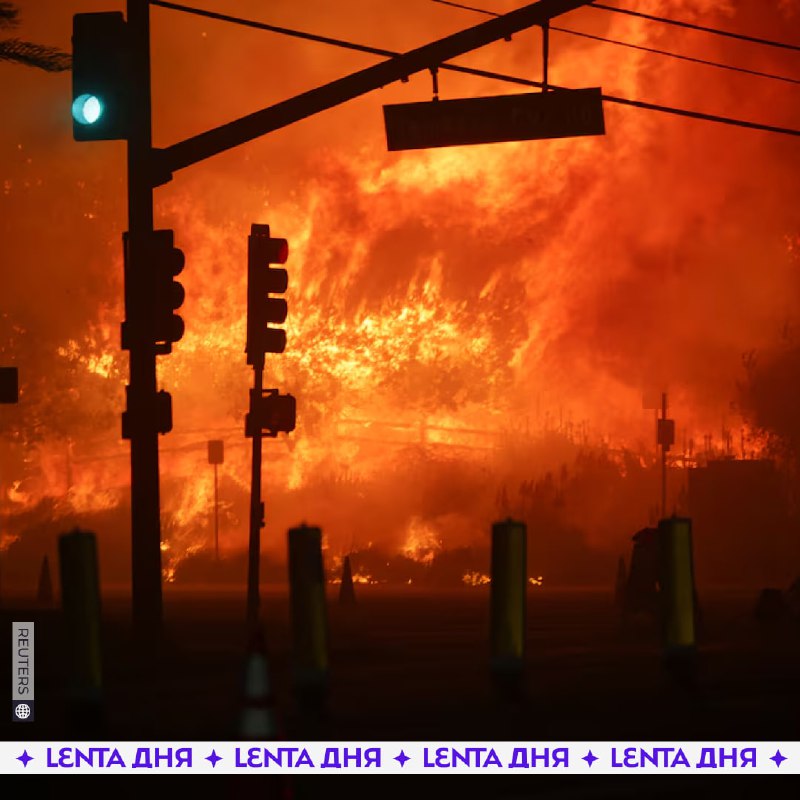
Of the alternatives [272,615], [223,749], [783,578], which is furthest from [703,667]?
[783,578]

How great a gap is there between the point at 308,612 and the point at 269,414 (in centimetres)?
1452

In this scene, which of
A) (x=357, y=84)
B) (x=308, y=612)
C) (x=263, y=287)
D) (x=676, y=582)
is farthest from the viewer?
(x=263, y=287)

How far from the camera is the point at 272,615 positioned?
2895 centimetres

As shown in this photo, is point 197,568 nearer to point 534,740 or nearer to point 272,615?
point 272,615

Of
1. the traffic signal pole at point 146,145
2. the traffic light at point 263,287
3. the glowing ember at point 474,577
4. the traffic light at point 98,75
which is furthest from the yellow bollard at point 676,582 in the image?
the glowing ember at point 474,577

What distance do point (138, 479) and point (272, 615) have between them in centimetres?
939

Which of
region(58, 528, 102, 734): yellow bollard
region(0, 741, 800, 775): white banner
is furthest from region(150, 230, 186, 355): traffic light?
region(0, 741, 800, 775): white banner

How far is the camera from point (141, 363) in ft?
65.8

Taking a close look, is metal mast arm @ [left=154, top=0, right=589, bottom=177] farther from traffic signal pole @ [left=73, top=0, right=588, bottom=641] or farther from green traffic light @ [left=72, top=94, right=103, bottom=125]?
green traffic light @ [left=72, top=94, right=103, bottom=125]

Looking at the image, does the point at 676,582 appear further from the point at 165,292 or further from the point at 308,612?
the point at 165,292

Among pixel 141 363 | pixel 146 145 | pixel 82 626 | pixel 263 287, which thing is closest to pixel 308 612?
pixel 82 626

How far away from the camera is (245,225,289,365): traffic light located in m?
26.6

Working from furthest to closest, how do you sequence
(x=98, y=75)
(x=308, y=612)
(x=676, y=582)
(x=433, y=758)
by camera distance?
(x=98, y=75) < (x=676, y=582) < (x=308, y=612) < (x=433, y=758)

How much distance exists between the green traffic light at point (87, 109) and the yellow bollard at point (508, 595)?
24.6 ft
